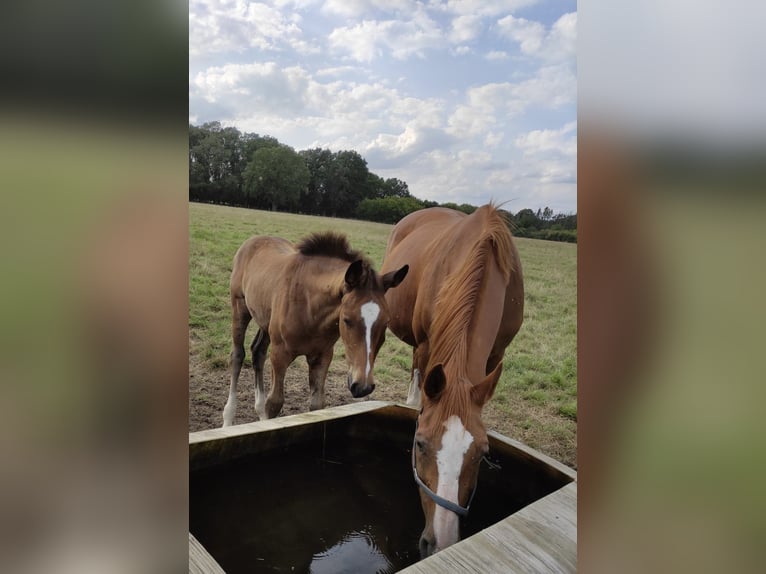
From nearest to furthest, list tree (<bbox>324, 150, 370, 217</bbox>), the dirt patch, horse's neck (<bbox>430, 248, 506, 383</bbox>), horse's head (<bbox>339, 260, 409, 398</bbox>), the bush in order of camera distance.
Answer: horse's neck (<bbox>430, 248, 506, 383</bbox>)
horse's head (<bbox>339, 260, 409, 398</bbox>)
the dirt patch
the bush
tree (<bbox>324, 150, 370, 217</bbox>)

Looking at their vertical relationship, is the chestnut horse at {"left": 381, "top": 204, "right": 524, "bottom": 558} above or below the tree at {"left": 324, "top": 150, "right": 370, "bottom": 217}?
below

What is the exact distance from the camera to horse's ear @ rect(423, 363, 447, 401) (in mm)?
1391

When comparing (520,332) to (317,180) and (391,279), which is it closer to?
(391,279)

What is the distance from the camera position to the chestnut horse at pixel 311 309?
2.24 meters

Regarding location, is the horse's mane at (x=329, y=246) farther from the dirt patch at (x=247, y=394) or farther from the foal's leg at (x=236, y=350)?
the dirt patch at (x=247, y=394)

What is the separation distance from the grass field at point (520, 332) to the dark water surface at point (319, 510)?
1.16 meters

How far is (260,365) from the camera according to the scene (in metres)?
3.35

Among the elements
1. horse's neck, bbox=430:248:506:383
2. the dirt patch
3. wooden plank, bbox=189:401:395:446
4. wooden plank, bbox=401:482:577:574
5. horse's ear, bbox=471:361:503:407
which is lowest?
the dirt patch

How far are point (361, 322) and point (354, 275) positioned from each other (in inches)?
10.3

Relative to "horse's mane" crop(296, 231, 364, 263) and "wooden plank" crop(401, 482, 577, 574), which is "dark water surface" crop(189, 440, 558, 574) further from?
"horse's mane" crop(296, 231, 364, 263)

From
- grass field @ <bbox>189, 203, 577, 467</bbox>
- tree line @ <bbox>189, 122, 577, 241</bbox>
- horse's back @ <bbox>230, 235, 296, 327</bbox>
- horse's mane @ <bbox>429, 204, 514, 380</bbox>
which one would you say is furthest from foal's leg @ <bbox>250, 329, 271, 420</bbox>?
tree line @ <bbox>189, 122, 577, 241</bbox>
